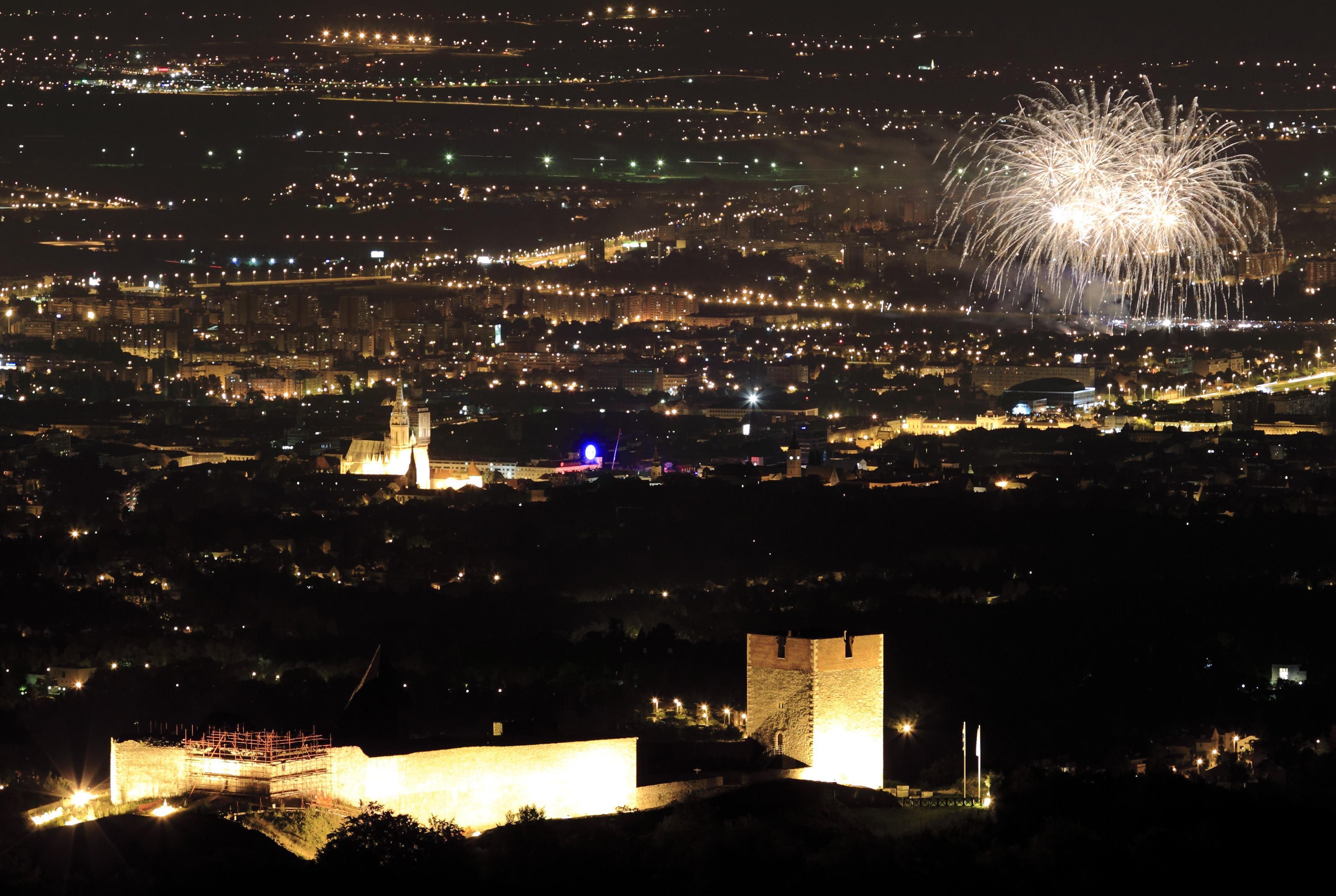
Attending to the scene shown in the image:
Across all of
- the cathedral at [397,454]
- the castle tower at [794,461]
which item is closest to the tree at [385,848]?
the castle tower at [794,461]

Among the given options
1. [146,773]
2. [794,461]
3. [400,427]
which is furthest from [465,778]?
[400,427]

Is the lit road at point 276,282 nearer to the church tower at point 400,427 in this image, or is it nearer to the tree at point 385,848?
the church tower at point 400,427

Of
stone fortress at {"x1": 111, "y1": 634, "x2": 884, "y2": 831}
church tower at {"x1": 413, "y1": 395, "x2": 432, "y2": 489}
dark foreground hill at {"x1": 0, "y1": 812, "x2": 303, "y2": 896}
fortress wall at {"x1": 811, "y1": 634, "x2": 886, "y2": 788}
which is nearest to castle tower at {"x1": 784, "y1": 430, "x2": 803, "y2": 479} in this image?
church tower at {"x1": 413, "y1": 395, "x2": 432, "y2": 489}

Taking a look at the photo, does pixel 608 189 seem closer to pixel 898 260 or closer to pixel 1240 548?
pixel 898 260

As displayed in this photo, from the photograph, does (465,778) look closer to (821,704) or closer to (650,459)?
(821,704)

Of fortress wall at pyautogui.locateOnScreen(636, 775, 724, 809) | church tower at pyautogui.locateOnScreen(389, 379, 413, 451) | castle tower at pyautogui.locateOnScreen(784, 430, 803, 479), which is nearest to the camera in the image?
fortress wall at pyautogui.locateOnScreen(636, 775, 724, 809)

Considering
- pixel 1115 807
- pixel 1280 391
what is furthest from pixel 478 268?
pixel 1115 807

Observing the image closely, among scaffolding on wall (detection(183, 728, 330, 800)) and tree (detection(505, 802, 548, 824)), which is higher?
scaffolding on wall (detection(183, 728, 330, 800))

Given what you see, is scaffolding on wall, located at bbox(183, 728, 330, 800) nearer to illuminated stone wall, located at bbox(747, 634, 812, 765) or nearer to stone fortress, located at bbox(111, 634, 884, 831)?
stone fortress, located at bbox(111, 634, 884, 831)

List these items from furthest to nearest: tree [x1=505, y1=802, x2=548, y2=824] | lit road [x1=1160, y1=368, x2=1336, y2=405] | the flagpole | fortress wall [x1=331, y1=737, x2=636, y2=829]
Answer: lit road [x1=1160, y1=368, x2=1336, y2=405] → the flagpole → tree [x1=505, y1=802, x2=548, y2=824] → fortress wall [x1=331, y1=737, x2=636, y2=829]
